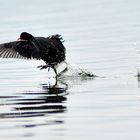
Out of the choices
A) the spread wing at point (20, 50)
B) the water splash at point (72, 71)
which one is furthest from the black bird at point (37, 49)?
the water splash at point (72, 71)

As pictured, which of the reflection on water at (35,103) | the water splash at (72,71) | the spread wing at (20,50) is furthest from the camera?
the water splash at (72,71)

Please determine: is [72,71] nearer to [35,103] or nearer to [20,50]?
[20,50]

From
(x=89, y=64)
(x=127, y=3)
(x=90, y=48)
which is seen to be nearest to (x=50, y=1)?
(x=127, y=3)

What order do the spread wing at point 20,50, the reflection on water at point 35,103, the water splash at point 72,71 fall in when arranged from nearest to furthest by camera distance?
the reflection on water at point 35,103, the spread wing at point 20,50, the water splash at point 72,71

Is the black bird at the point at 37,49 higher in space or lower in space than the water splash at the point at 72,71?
higher

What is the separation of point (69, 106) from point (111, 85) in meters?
2.37

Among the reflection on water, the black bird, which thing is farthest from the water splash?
the reflection on water

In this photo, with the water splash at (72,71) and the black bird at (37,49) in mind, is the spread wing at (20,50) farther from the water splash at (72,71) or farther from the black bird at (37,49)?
the water splash at (72,71)

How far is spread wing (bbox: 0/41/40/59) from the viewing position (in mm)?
16125

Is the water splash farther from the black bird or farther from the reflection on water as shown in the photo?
the reflection on water

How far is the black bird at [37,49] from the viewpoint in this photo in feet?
53.0

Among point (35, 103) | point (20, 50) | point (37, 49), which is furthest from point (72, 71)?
point (35, 103)

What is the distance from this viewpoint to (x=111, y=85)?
14.5 meters

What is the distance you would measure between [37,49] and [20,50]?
390 mm
